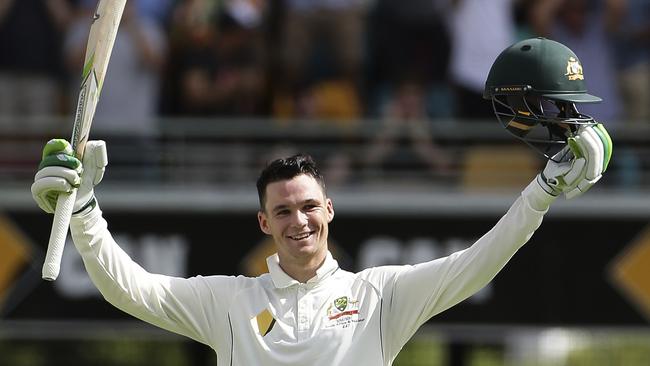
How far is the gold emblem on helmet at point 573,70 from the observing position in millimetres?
5176

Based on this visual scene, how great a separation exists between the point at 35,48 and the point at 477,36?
122 inches

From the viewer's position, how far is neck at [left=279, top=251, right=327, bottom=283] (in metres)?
5.37

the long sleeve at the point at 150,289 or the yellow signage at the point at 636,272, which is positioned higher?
the yellow signage at the point at 636,272

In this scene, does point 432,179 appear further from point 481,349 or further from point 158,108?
point 481,349

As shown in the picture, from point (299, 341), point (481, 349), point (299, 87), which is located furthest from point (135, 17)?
point (481, 349)

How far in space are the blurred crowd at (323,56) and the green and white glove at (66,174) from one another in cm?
485

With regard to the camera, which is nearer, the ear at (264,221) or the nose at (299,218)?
the nose at (299,218)

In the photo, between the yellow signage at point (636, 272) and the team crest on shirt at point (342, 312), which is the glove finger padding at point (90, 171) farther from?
the yellow signage at point (636, 272)

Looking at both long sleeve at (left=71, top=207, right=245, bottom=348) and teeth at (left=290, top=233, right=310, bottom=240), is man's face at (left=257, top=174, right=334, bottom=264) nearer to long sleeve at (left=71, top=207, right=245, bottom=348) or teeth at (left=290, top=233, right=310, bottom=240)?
teeth at (left=290, top=233, right=310, bottom=240)

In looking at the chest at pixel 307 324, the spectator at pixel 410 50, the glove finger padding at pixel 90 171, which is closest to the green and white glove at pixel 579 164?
the chest at pixel 307 324

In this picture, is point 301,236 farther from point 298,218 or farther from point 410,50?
point 410,50

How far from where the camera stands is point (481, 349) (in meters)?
15.2

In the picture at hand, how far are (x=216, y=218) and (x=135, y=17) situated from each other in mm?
1477

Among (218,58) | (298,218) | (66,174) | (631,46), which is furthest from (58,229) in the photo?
(631,46)
